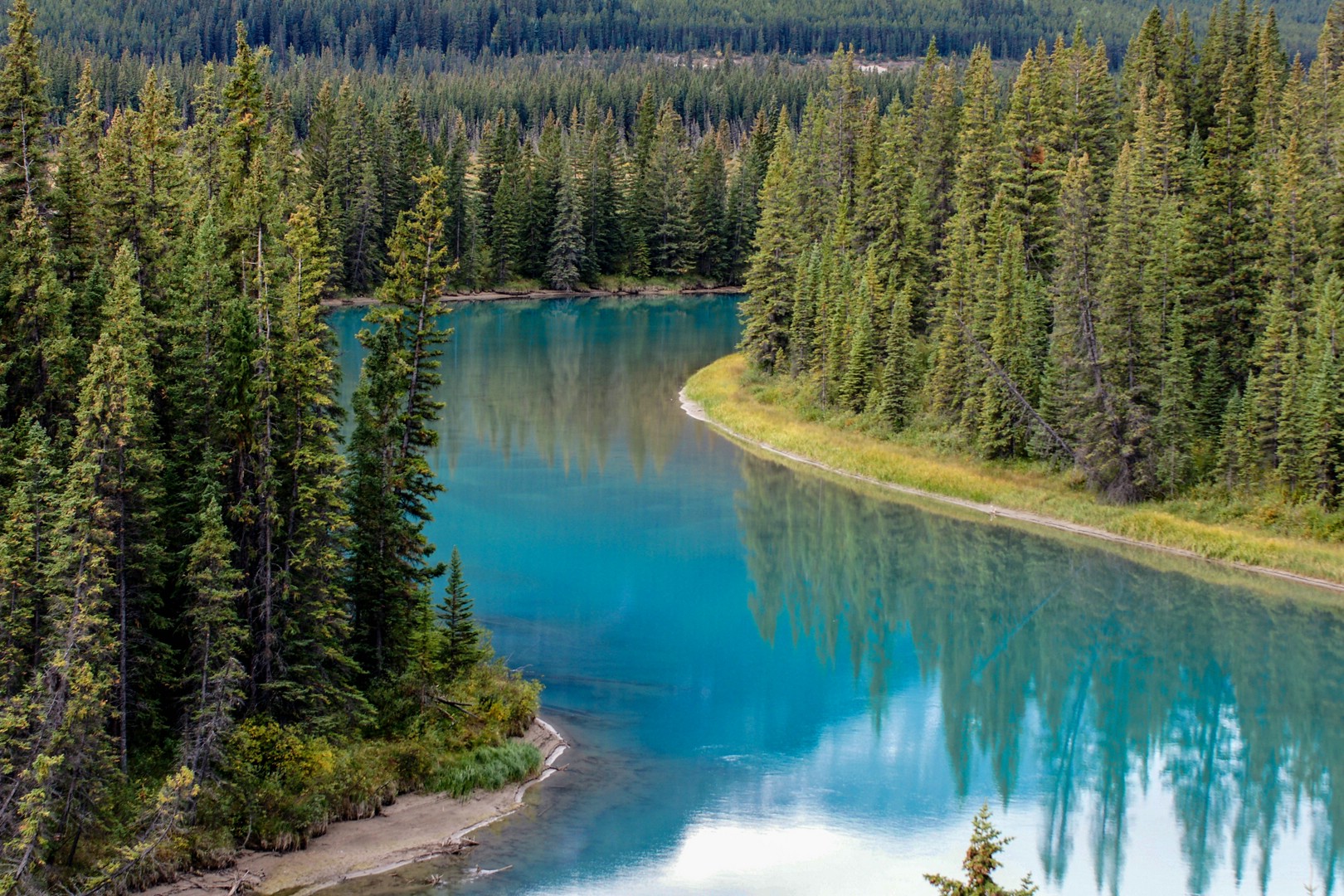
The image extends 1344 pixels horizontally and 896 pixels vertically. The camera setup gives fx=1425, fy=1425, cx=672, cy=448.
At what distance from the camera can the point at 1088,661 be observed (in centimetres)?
4575

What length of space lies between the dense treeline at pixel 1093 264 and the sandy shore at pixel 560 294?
45535 mm

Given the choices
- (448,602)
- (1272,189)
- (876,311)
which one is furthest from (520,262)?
(448,602)

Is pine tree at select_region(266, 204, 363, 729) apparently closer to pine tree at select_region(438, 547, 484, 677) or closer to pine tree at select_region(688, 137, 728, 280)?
pine tree at select_region(438, 547, 484, 677)

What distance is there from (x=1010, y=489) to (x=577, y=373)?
40.3 metres

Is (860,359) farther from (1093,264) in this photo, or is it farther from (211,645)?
(211,645)

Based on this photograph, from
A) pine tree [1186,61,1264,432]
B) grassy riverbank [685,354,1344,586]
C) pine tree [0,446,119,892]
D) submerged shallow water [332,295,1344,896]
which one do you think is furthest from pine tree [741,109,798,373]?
pine tree [0,446,119,892]

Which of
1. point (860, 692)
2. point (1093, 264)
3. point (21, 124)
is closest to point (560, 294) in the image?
point (1093, 264)

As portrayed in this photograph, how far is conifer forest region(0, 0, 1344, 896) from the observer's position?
28.2m

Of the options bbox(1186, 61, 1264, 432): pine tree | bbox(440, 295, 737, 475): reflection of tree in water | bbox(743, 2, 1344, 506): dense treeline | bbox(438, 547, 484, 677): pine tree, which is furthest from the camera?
bbox(440, 295, 737, 475): reflection of tree in water

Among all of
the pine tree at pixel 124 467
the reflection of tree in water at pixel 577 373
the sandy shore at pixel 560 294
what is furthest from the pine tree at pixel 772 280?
the pine tree at pixel 124 467

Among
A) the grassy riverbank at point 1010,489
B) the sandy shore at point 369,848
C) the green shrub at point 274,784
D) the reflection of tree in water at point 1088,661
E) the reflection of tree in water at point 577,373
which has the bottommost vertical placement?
the reflection of tree in water at point 577,373

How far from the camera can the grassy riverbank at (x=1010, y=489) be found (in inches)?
2034

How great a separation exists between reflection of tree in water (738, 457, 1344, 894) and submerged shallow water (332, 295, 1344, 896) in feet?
0.37

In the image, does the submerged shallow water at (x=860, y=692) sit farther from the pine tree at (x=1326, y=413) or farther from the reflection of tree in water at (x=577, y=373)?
the pine tree at (x=1326, y=413)
